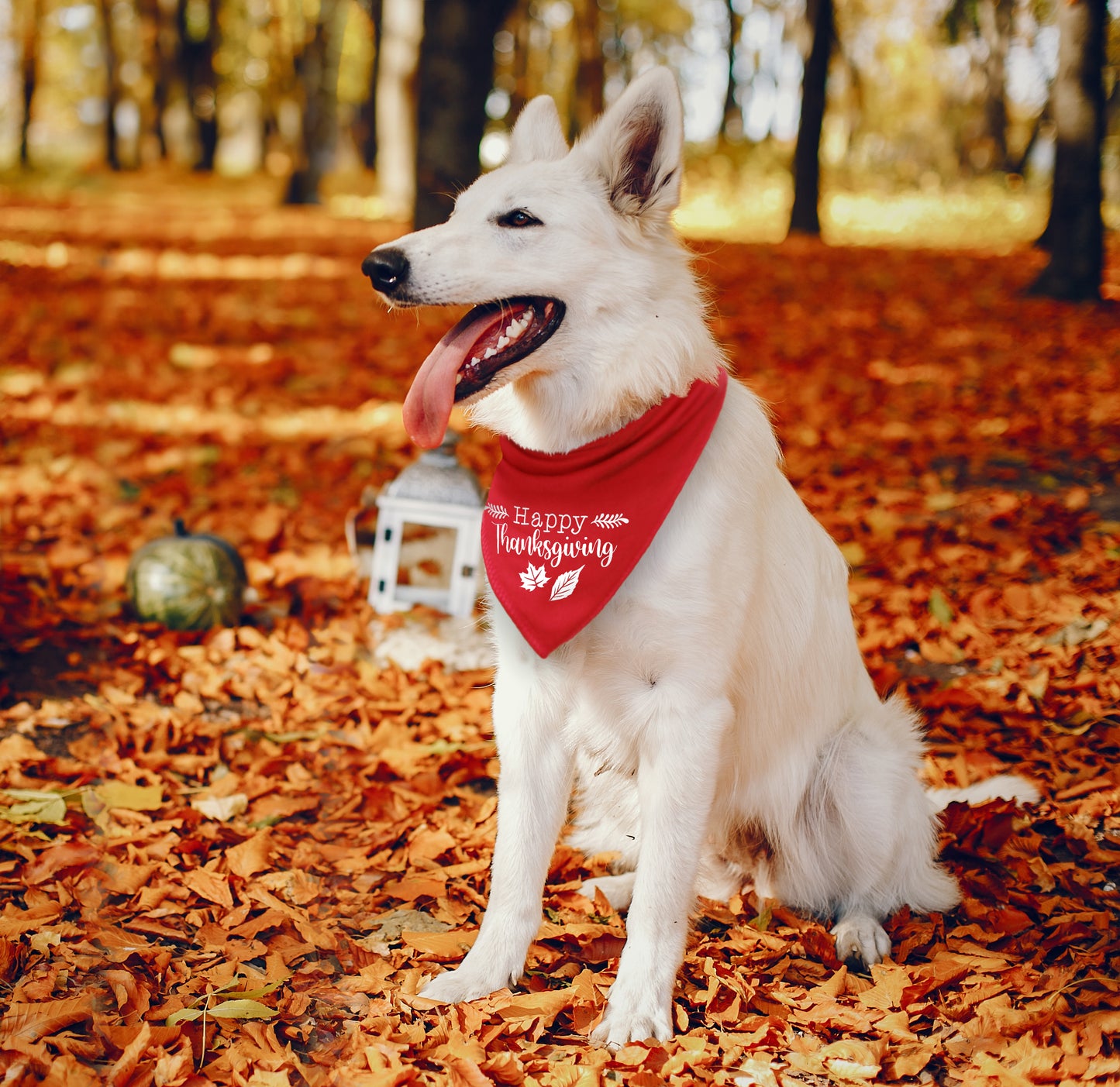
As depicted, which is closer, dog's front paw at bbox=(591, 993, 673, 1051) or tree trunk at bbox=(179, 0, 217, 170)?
dog's front paw at bbox=(591, 993, 673, 1051)

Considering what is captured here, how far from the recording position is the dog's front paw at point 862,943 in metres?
2.96

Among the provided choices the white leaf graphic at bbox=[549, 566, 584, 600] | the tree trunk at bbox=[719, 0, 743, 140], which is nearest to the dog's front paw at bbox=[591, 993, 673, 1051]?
the white leaf graphic at bbox=[549, 566, 584, 600]

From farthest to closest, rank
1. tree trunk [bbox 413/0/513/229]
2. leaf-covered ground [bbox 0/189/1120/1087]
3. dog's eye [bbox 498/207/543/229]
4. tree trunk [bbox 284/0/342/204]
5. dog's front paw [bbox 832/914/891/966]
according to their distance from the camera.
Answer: tree trunk [bbox 284/0/342/204]
tree trunk [bbox 413/0/513/229]
dog's front paw [bbox 832/914/891/966]
dog's eye [bbox 498/207/543/229]
leaf-covered ground [bbox 0/189/1120/1087]

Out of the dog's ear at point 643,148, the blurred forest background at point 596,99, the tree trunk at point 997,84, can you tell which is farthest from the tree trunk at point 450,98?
the tree trunk at point 997,84

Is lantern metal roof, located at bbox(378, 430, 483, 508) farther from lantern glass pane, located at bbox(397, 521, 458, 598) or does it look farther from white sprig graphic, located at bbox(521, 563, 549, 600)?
white sprig graphic, located at bbox(521, 563, 549, 600)

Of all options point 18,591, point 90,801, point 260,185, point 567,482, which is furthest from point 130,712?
point 260,185

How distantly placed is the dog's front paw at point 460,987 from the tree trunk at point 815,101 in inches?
605

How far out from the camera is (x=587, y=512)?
273 cm

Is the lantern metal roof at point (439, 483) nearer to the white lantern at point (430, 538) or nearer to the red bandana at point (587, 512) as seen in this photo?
the white lantern at point (430, 538)

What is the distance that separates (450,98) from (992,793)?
826cm

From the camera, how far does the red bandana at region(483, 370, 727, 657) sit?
2.61 m

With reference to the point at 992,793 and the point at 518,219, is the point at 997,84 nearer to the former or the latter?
the point at 992,793

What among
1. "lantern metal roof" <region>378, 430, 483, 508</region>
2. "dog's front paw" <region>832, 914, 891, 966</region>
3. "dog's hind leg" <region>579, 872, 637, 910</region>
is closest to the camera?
"dog's front paw" <region>832, 914, 891, 966</region>

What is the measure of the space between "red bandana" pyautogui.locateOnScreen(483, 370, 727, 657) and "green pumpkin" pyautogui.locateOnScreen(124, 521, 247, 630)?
234cm
